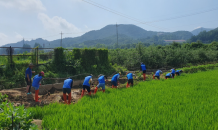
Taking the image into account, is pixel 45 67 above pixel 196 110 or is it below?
above

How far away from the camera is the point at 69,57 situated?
40.3ft

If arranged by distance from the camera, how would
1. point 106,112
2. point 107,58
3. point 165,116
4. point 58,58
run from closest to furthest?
point 165,116, point 106,112, point 58,58, point 107,58

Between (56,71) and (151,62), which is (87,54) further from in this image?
(151,62)

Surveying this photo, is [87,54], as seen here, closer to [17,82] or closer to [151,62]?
[17,82]

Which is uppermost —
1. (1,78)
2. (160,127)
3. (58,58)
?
(58,58)

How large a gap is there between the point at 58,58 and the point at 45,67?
133 centimetres

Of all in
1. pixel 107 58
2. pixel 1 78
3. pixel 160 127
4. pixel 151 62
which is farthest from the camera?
pixel 151 62

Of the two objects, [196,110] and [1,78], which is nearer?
[196,110]

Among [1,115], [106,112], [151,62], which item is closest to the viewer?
[1,115]

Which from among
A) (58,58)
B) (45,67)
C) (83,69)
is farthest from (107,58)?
(45,67)

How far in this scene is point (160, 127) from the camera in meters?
3.34

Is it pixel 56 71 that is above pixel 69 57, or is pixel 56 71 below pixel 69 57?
below

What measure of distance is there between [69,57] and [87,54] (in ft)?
6.11

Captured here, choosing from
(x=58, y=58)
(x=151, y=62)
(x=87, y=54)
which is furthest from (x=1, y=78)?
(x=151, y=62)
